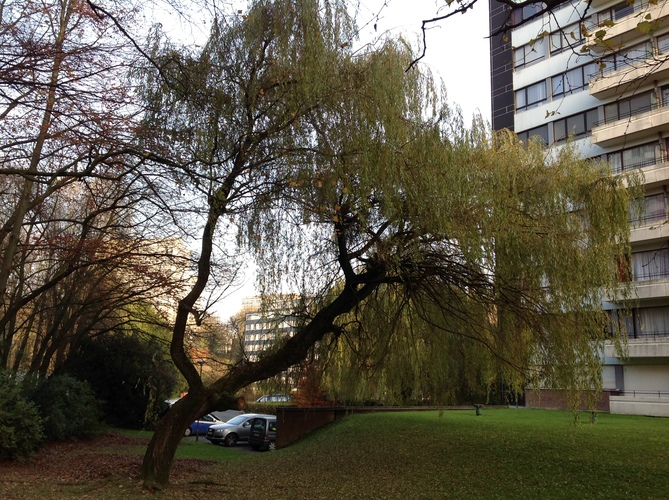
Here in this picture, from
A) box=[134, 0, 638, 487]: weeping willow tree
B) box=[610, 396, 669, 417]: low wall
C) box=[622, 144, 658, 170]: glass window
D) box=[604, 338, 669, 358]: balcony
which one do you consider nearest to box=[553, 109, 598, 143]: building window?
box=[622, 144, 658, 170]: glass window

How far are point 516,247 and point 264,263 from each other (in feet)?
15.3

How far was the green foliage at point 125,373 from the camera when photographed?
24641 mm

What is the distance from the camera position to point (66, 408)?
A: 18906mm

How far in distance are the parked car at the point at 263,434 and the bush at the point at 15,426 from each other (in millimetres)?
9951

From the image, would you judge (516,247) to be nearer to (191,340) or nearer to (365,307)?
(365,307)

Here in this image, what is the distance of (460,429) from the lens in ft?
54.9

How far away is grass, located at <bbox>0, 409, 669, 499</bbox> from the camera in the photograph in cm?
998

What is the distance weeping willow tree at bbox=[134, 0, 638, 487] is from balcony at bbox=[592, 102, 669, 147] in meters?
15.5

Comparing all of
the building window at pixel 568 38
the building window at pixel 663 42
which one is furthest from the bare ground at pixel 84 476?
the building window at pixel 663 42

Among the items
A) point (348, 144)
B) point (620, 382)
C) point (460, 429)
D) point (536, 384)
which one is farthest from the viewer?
point (620, 382)

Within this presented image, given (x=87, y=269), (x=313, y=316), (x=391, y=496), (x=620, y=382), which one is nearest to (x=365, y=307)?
(x=313, y=316)

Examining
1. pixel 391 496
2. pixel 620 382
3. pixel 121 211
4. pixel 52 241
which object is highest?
pixel 121 211

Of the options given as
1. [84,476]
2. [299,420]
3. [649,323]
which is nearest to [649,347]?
[649,323]

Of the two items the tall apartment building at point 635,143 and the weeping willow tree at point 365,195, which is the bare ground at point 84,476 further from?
the tall apartment building at point 635,143
